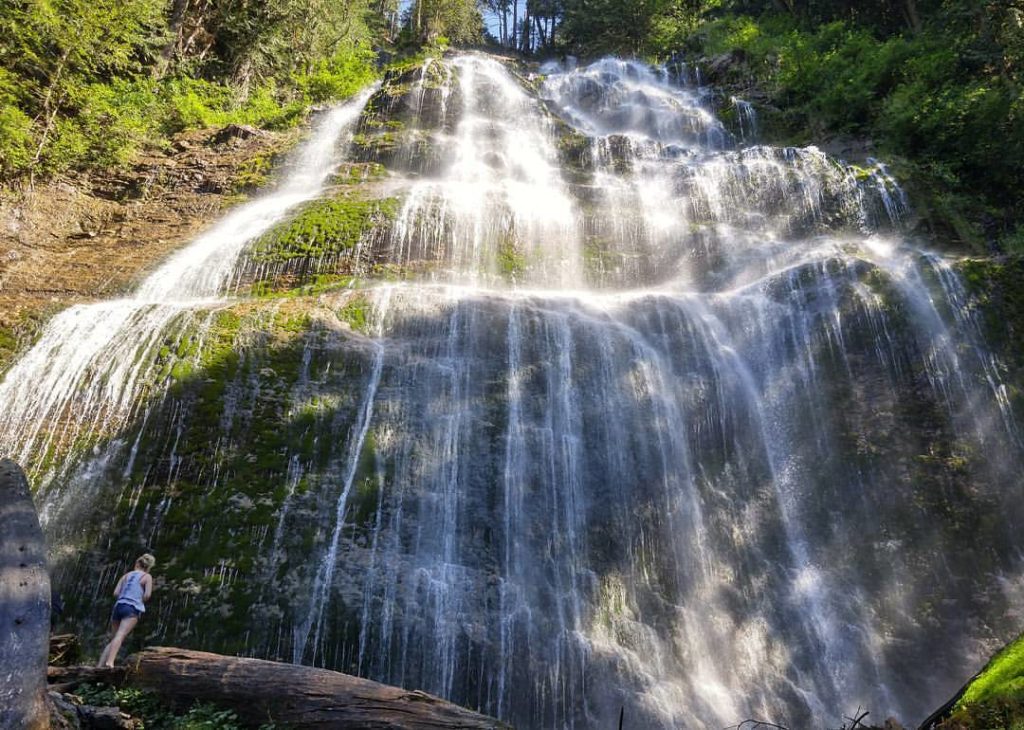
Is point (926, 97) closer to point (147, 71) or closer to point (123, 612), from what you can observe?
point (123, 612)

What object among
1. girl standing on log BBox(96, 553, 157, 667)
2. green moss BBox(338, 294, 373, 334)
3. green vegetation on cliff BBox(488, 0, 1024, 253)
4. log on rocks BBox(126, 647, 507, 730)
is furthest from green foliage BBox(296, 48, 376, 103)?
log on rocks BBox(126, 647, 507, 730)

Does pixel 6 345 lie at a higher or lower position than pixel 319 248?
lower

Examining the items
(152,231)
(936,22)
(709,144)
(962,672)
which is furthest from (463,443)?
(936,22)

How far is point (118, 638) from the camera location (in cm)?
593

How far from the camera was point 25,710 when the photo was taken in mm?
3295

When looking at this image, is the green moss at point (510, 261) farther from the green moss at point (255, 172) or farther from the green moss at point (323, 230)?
the green moss at point (255, 172)

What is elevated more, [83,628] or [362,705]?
[83,628]

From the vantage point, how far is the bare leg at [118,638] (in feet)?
18.8

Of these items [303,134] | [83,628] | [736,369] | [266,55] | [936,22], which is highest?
[266,55]

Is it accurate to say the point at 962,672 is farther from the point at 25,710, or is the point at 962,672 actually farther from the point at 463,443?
the point at 25,710

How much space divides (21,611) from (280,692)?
169 cm

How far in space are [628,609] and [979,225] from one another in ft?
38.4

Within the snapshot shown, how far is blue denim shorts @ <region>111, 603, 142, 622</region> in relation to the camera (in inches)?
238

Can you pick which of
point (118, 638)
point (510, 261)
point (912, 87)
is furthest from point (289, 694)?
point (912, 87)
